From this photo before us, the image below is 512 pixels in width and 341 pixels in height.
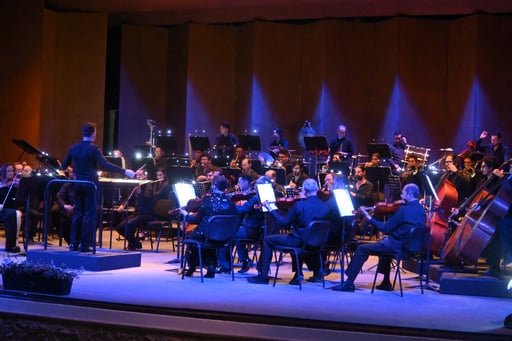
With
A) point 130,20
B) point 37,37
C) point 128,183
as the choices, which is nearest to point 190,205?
point 128,183

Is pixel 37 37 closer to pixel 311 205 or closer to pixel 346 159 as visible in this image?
pixel 346 159

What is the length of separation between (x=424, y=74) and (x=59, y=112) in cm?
835

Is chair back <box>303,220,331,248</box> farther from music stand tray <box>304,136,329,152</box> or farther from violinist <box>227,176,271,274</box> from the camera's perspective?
music stand tray <box>304,136,329,152</box>

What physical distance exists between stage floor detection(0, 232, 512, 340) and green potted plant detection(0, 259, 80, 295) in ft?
0.64

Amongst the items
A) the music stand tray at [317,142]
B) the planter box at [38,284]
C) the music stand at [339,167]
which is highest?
the music stand tray at [317,142]

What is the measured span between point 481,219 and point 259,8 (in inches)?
408

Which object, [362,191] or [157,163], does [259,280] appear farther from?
[157,163]

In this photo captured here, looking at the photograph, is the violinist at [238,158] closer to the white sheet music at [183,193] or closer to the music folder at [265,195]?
the white sheet music at [183,193]

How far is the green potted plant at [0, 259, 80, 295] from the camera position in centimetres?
812

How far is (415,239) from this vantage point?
9.13 meters

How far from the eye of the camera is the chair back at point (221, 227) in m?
9.67

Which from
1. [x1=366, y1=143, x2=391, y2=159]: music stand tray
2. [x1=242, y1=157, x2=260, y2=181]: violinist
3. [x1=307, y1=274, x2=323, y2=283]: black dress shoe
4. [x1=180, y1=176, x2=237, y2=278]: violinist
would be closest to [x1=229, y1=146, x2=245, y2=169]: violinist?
[x1=242, y1=157, x2=260, y2=181]: violinist

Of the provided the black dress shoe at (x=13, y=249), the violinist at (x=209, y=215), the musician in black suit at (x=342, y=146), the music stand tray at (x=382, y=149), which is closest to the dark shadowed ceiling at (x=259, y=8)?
the musician in black suit at (x=342, y=146)

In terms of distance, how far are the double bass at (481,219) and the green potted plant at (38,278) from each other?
433 centimetres
